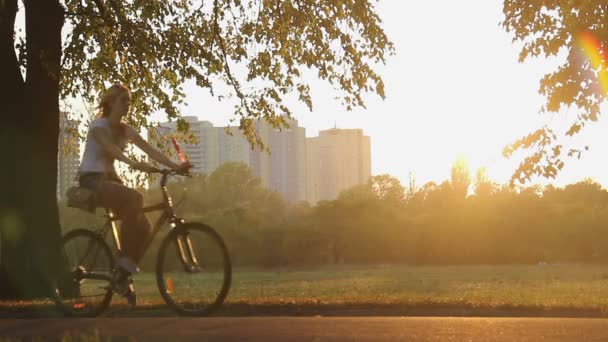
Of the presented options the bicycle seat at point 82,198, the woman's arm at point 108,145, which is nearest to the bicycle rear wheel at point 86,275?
the bicycle seat at point 82,198

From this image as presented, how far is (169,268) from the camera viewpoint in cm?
750

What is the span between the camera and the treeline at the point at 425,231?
49562mm

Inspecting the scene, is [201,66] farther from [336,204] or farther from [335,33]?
[336,204]

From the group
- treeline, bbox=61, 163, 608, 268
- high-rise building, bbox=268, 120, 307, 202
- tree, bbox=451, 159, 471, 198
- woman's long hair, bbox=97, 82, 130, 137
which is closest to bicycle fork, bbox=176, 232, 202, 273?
woman's long hair, bbox=97, 82, 130, 137

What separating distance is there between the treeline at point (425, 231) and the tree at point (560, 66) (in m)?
30.7

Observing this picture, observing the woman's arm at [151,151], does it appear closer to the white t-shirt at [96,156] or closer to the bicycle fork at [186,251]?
the white t-shirt at [96,156]

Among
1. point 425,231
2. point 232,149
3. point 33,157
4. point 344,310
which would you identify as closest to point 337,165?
point 232,149

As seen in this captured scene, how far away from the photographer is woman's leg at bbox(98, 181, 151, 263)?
285 inches

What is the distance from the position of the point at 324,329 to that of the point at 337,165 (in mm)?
114985

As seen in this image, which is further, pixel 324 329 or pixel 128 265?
pixel 128 265

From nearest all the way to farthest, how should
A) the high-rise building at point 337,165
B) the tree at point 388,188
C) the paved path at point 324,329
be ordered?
the paved path at point 324,329 → the tree at point 388,188 → the high-rise building at point 337,165

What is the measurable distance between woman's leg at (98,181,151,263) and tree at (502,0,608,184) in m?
9.87

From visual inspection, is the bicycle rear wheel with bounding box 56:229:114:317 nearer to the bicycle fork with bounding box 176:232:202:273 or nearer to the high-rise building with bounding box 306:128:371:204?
the bicycle fork with bounding box 176:232:202:273

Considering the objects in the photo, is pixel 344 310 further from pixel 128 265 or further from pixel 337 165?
pixel 337 165
